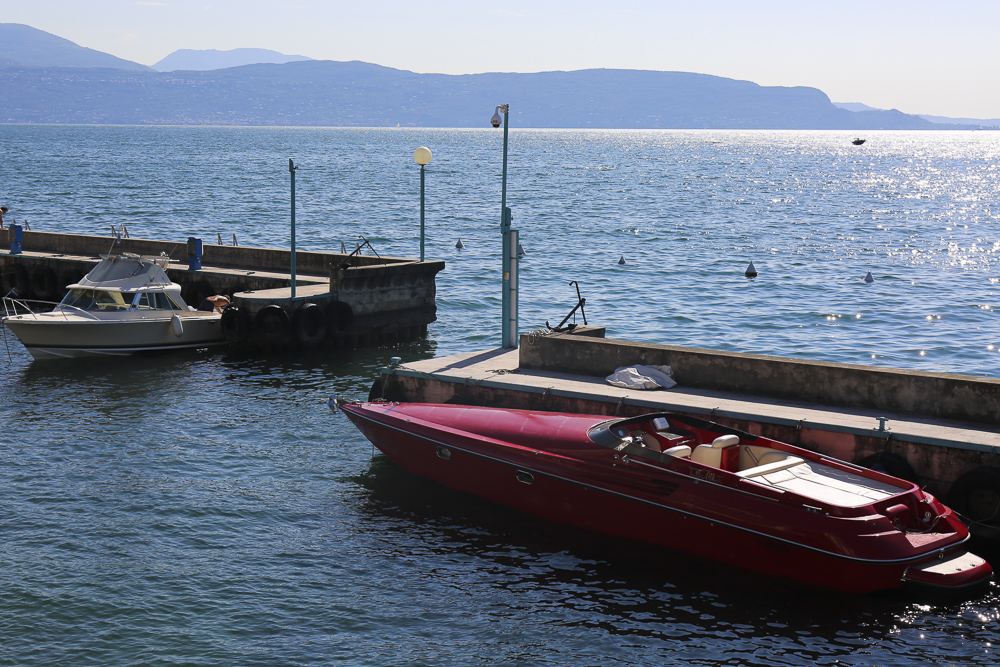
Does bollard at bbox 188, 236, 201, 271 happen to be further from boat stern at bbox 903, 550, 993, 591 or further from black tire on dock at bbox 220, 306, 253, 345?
boat stern at bbox 903, 550, 993, 591

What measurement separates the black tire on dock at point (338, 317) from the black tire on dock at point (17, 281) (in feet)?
43.9

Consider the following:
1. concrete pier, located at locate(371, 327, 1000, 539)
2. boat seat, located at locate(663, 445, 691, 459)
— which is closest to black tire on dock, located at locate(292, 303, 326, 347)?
concrete pier, located at locate(371, 327, 1000, 539)

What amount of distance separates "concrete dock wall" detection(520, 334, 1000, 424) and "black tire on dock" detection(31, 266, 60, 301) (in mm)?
21312

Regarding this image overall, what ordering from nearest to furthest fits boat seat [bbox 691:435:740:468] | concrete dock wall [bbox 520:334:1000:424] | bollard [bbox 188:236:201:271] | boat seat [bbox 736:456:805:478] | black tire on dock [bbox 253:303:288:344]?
boat seat [bbox 736:456:805:478]
boat seat [bbox 691:435:740:468]
concrete dock wall [bbox 520:334:1000:424]
black tire on dock [bbox 253:303:288:344]
bollard [bbox 188:236:201:271]

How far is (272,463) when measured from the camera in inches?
687

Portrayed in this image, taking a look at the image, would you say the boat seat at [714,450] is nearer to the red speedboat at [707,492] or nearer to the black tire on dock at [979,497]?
the red speedboat at [707,492]

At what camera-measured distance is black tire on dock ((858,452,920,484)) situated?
13.7 metres

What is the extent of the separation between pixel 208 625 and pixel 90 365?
1536 cm

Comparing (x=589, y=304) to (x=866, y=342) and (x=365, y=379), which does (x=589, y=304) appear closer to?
(x=866, y=342)

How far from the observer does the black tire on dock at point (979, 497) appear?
1315cm

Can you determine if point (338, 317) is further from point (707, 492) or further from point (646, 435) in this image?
point (707, 492)

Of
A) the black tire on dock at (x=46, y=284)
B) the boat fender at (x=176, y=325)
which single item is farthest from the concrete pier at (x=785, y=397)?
the black tire on dock at (x=46, y=284)

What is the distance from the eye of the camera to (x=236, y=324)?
2619 centimetres

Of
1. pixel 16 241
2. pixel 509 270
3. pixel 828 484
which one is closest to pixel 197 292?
pixel 16 241
